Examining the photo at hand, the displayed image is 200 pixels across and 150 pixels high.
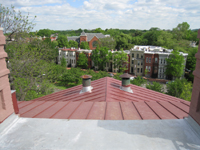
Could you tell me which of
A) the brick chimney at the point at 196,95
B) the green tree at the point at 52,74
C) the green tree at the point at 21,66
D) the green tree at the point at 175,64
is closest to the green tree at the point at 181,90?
the green tree at the point at 175,64

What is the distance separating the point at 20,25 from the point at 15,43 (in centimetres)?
163

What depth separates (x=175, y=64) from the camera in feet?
112

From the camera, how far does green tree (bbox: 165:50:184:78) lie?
34000 mm

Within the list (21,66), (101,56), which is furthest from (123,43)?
(21,66)

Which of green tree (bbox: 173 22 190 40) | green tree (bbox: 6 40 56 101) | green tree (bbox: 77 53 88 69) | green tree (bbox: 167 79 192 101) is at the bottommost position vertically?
green tree (bbox: 167 79 192 101)

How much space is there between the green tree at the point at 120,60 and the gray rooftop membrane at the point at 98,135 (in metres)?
36.3

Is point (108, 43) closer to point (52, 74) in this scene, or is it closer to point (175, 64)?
point (175, 64)

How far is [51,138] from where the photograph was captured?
3.46m

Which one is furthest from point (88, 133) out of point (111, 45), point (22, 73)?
point (111, 45)

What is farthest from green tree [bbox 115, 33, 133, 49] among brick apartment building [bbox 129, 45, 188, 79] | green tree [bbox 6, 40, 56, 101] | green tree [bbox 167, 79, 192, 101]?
green tree [bbox 6, 40, 56, 101]

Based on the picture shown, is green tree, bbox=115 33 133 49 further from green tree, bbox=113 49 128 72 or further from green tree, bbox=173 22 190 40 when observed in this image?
green tree, bbox=173 22 190 40

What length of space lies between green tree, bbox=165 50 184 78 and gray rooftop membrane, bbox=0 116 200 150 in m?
33.4

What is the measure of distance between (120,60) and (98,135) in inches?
1479

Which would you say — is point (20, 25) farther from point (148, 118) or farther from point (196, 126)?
point (196, 126)
